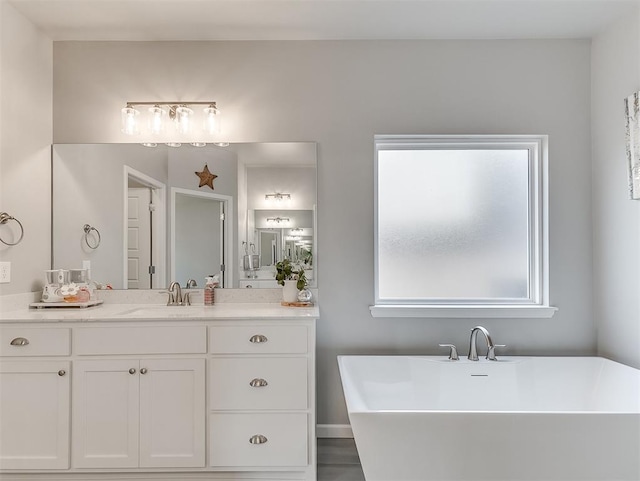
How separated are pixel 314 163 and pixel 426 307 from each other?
117 cm

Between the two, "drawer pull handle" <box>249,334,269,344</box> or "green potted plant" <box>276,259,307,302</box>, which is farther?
"green potted plant" <box>276,259,307,302</box>

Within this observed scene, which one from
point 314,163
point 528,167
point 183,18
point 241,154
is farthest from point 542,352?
point 183,18

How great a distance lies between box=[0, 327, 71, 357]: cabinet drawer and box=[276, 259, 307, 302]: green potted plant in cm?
117

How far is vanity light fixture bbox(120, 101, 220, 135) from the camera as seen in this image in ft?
8.75

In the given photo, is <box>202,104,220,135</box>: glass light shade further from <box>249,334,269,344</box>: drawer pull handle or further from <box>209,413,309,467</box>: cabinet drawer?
<box>209,413,309,467</box>: cabinet drawer

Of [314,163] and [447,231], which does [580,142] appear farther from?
[314,163]

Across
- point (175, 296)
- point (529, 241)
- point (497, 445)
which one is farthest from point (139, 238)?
point (529, 241)

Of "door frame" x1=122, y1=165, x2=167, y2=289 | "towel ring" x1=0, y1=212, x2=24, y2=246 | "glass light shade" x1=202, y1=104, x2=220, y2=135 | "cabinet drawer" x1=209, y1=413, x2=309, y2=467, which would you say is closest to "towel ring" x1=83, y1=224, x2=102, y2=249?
"door frame" x1=122, y1=165, x2=167, y2=289

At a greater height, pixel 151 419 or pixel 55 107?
pixel 55 107

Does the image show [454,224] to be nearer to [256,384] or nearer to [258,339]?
[258,339]

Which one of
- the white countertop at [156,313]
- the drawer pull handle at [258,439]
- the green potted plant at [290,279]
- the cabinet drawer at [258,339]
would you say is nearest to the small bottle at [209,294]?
the white countertop at [156,313]

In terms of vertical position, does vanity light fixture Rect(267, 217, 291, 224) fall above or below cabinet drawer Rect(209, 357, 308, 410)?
above

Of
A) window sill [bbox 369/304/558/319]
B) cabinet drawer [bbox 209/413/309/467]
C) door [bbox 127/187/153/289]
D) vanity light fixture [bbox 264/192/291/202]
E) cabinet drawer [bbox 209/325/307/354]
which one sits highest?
vanity light fixture [bbox 264/192/291/202]

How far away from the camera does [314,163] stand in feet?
8.95
